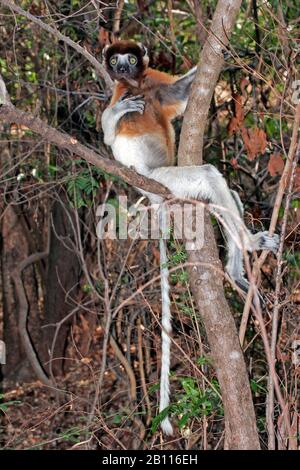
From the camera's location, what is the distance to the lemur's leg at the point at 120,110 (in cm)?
476

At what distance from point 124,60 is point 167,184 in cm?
105

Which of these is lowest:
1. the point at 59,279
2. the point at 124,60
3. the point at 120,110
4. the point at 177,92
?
the point at 59,279

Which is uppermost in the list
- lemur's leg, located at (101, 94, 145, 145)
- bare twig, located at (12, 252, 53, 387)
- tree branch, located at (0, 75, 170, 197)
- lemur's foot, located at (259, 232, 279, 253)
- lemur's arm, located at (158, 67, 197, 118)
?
lemur's arm, located at (158, 67, 197, 118)

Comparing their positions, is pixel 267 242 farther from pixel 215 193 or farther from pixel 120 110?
pixel 120 110

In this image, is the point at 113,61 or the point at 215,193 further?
the point at 113,61

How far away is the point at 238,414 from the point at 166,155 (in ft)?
7.25

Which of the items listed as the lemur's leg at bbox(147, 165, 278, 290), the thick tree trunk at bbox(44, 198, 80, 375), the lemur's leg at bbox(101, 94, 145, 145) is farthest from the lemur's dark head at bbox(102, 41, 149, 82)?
the thick tree trunk at bbox(44, 198, 80, 375)

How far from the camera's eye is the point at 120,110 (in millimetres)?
4793

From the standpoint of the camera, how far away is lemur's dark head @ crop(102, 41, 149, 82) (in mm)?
4992

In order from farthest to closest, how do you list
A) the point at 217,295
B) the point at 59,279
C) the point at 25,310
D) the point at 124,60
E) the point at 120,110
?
the point at 25,310
the point at 59,279
the point at 124,60
the point at 120,110
the point at 217,295

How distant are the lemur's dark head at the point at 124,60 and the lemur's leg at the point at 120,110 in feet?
0.59

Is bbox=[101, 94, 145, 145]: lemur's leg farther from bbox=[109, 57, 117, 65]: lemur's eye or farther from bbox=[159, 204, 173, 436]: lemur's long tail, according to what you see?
bbox=[159, 204, 173, 436]: lemur's long tail

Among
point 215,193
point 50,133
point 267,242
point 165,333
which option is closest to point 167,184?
point 215,193

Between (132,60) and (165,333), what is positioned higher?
(132,60)
